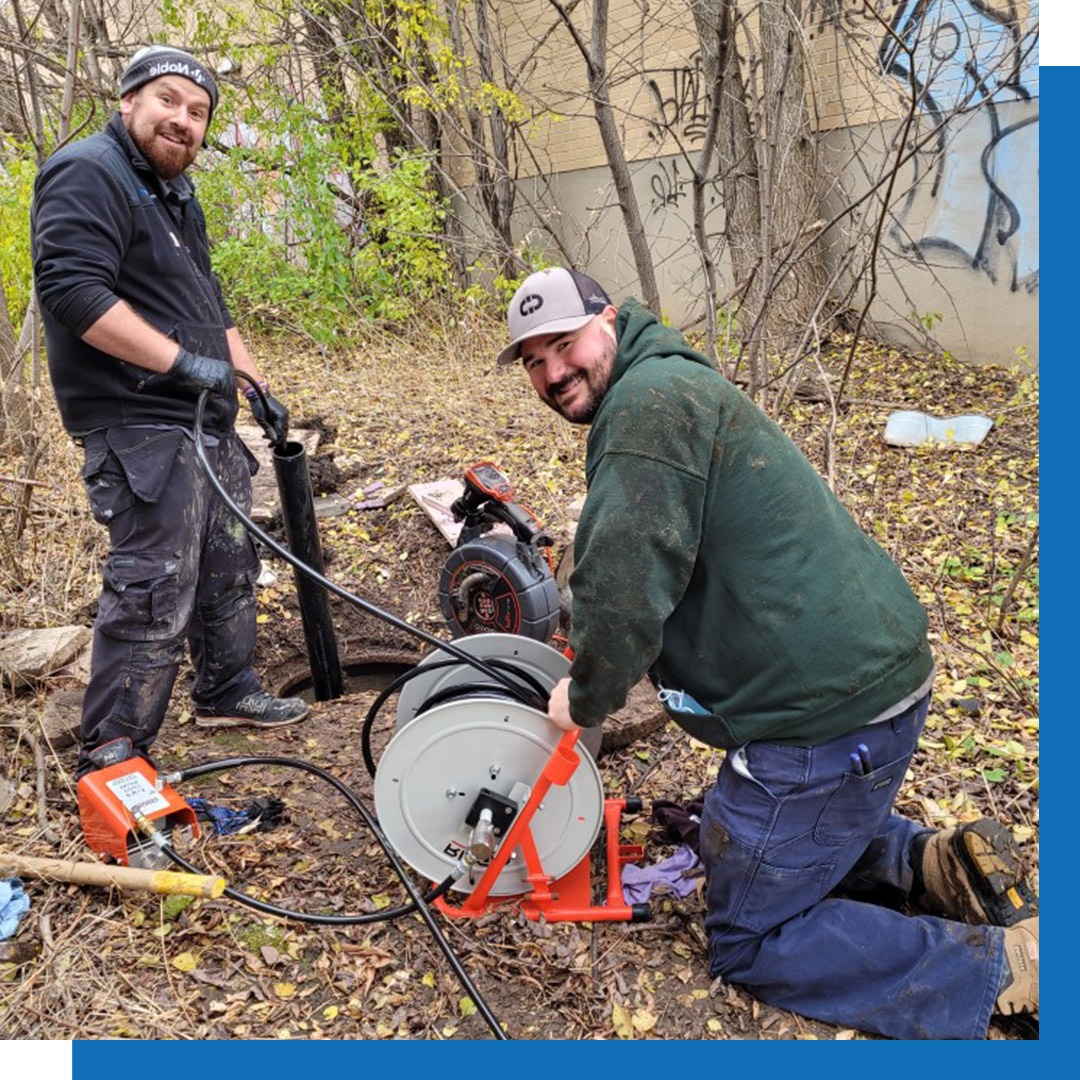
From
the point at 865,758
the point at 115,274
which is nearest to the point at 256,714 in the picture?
the point at 115,274

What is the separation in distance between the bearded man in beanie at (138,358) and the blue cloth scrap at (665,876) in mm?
1663

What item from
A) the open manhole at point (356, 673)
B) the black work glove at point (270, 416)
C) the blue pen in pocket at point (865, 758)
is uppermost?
the black work glove at point (270, 416)

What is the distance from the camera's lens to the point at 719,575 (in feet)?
7.97

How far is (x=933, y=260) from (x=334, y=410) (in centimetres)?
498

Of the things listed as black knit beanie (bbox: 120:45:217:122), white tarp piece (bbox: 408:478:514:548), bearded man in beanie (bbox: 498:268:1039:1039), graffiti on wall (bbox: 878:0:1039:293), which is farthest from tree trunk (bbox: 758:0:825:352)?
bearded man in beanie (bbox: 498:268:1039:1039)

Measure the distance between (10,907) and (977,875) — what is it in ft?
8.74

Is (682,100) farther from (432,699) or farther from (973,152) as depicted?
(432,699)

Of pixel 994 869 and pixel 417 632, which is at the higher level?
pixel 417 632

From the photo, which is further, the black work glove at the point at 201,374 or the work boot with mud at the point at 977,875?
the black work glove at the point at 201,374

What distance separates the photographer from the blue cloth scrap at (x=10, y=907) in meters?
2.75

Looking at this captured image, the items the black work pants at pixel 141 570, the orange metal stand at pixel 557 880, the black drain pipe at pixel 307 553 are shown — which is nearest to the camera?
the orange metal stand at pixel 557 880

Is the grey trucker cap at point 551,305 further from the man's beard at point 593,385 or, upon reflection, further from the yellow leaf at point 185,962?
the yellow leaf at point 185,962

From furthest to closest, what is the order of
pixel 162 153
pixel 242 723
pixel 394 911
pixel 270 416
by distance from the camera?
pixel 242 723 < pixel 270 416 < pixel 162 153 < pixel 394 911

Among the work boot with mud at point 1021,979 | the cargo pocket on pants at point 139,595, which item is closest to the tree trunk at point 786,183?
the cargo pocket on pants at point 139,595
